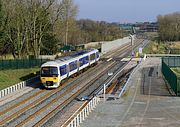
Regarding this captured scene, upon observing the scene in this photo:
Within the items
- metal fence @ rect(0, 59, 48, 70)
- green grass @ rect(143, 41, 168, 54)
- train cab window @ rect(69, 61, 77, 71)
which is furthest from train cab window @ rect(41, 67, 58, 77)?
green grass @ rect(143, 41, 168, 54)

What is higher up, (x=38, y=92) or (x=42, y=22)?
(x=42, y=22)

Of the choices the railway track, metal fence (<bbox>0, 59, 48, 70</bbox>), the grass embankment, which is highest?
metal fence (<bbox>0, 59, 48, 70</bbox>)

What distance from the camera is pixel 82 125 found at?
22531 mm

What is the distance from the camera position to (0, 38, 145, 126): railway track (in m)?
25.2

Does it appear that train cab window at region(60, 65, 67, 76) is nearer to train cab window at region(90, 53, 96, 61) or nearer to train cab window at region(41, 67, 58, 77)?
train cab window at region(41, 67, 58, 77)

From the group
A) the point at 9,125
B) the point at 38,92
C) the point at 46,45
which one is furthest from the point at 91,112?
the point at 46,45

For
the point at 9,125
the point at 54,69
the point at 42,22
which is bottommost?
the point at 9,125

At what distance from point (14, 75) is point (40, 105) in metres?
14.6

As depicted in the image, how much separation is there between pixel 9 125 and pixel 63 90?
498 inches

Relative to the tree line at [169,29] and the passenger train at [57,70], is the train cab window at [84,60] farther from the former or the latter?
the tree line at [169,29]

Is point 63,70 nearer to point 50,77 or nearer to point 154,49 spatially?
point 50,77

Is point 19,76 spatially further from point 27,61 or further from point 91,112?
point 91,112

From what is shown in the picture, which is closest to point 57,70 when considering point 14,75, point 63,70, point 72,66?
point 63,70

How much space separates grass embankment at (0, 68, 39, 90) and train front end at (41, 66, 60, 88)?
13.0 feet
